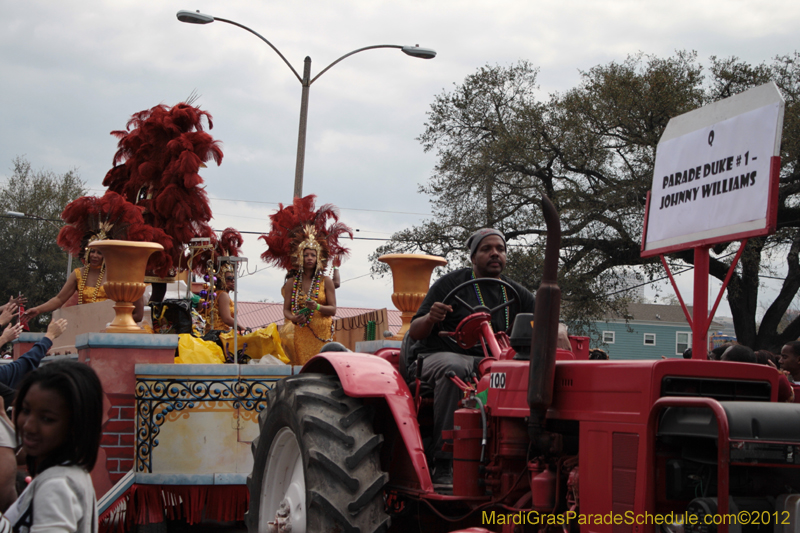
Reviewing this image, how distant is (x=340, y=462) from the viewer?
3891mm

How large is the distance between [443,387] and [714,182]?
2409 millimetres

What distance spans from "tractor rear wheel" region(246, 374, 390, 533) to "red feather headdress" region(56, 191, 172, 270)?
4940mm

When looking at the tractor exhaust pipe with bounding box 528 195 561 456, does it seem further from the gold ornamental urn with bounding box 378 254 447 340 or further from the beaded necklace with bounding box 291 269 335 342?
the beaded necklace with bounding box 291 269 335 342

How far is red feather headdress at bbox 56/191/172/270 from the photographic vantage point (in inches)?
352

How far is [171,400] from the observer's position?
20.8 feet

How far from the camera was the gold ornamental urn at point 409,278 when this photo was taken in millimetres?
8625

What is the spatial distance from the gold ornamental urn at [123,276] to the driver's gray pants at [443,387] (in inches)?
137

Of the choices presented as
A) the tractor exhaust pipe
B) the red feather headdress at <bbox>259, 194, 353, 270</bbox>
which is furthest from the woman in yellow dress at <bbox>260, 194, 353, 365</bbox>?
the tractor exhaust pipe

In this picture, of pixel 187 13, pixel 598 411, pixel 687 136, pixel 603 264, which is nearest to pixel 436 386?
pixel 598 411

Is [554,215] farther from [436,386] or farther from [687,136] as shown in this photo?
[687,136]

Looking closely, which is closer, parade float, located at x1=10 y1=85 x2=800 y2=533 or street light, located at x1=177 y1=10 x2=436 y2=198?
parade float, located at x1=10 y1=85 x2=800 y2=533

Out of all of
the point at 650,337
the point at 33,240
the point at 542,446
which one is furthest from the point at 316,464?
the point at 650,337

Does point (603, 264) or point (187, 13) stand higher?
point (187, 13)

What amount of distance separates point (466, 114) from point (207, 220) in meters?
11.6
